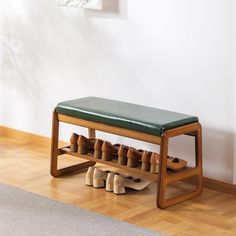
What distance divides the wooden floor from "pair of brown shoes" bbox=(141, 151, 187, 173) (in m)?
0.17

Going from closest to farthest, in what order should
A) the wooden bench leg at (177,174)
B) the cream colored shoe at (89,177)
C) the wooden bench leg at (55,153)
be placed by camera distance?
the wooden bench leg at (177,174)
the cream colored shoe at (89,177)
the wooden bench leg at (55,153)

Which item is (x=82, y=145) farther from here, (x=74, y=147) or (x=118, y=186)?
(x=118, y=186)

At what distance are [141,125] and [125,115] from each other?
0.53 ft

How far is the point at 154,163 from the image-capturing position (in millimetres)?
4156

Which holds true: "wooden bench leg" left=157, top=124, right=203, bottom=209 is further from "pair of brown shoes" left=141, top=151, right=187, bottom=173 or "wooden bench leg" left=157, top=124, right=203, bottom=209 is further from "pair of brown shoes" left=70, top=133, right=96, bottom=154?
"pair of brown shoes" left=70, top=133, right=96, bottom=154

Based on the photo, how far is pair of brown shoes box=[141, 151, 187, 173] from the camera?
13.6ft

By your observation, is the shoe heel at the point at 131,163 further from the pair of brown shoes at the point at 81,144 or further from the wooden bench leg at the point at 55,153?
the wooden bench leg at the point at 55,153

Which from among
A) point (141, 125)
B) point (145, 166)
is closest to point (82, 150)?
point (145, 166)

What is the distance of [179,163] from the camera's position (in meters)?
4.19

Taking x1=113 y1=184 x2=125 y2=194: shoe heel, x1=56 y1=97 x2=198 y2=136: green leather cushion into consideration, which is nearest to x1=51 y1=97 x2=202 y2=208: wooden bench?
x1=56 y1=97 x2=198 y2=136: green leather cushion

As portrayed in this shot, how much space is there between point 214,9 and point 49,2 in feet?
4.26

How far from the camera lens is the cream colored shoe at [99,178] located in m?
4.35

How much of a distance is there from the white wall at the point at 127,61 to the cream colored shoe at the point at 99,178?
18.6 inches

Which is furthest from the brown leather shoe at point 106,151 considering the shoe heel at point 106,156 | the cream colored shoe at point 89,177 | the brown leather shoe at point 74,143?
the brown leather shoe at point 74,143
